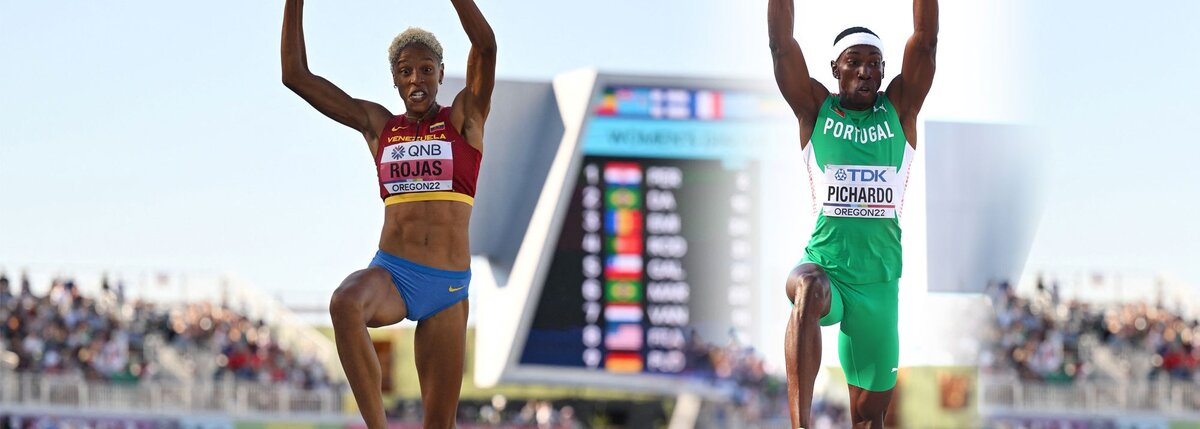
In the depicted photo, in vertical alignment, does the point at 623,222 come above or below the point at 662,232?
above

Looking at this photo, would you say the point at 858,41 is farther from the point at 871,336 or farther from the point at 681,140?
the point at 681,140

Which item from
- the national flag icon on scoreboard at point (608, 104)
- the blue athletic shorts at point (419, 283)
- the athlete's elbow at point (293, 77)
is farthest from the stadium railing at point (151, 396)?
the blue athletic shorts at point (419, 283)

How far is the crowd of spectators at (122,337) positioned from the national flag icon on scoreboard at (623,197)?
24.5 feet

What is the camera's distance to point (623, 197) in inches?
973

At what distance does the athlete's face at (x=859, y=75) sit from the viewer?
27.6ft

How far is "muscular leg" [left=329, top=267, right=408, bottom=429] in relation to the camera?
784 cm

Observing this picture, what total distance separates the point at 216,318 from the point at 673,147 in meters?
10.1

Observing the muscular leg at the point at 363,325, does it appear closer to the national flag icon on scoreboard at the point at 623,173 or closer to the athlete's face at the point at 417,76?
the athlete's face at the point at 417,76

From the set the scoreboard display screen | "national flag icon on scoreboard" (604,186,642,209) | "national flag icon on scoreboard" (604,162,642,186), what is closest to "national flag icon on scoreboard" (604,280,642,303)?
the scoreboard display screen

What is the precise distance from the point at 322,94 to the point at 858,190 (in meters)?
2.39

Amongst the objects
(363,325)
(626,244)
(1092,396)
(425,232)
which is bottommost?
(1092,396)

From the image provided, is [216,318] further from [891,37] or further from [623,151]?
[891,37]

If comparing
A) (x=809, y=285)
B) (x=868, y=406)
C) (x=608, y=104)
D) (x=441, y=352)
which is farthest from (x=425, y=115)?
(x=608, y=104)

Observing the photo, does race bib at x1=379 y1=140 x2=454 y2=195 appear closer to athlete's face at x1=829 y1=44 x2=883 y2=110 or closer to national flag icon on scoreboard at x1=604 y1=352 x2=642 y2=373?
athlete's face at x1=829 y1=44 x2=883 y2=110
